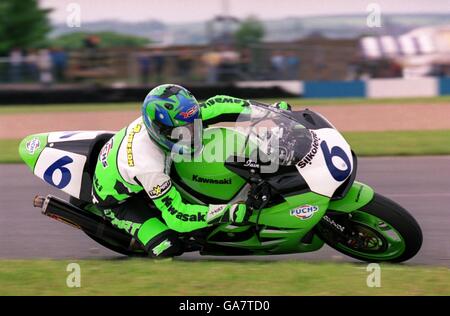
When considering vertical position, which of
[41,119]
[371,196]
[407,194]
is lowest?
[41,119]

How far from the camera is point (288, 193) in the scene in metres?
4.67

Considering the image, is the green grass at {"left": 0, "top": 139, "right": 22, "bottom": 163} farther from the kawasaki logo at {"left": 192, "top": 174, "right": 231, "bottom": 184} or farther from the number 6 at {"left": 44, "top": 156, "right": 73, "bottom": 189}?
the kawasaki logo at {"left": 192, "top": 174, "right": 231, "bottom": 184}

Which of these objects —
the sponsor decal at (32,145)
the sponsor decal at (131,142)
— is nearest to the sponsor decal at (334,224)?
the sponsor decal at (131,142)

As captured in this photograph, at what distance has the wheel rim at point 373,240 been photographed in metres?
4.80

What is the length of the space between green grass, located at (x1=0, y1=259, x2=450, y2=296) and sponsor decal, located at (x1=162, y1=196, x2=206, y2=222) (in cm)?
29

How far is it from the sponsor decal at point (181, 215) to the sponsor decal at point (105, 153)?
0.56m

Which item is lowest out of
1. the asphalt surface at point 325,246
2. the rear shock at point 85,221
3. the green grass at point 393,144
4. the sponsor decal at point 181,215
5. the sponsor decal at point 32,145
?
the green grass at point 393,144

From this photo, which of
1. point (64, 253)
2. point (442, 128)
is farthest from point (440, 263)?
point (442, 128)

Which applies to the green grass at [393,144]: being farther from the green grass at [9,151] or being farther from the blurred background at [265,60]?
the blurred background at [265,60]

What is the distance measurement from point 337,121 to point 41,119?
6.58 m

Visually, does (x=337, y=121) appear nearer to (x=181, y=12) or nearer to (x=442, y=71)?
(x=442, y=71)

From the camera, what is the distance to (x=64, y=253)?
581cm
